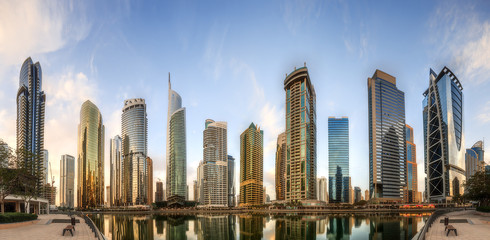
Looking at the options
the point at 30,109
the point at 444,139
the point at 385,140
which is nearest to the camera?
the point at 30,109

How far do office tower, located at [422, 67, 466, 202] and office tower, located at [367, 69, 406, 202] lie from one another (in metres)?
20.4

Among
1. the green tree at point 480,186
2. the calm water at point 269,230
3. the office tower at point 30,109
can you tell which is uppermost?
the office tower at point 30,109

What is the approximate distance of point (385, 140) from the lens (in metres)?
183

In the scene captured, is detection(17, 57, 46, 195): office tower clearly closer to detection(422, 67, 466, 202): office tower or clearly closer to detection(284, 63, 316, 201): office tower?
detection(284, 63, 316, 201): office tower

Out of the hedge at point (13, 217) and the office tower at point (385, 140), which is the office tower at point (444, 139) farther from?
the hedge at point (13, 217)

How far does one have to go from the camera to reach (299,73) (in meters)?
168

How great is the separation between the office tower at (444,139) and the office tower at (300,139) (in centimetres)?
6218

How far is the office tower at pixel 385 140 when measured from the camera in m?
179

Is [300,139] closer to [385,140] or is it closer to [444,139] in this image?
[385,140]

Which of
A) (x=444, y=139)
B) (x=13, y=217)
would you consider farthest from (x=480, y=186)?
(x=444, y=139)

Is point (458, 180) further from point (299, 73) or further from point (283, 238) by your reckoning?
point (283, 238)

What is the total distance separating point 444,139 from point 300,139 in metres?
71.9

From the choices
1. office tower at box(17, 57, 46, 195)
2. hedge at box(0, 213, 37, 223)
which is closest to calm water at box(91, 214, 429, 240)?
hedge at box(0, 213, 37, 223)

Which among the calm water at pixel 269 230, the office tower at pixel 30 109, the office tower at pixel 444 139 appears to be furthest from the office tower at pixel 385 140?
the office tower at pixel 30 109
